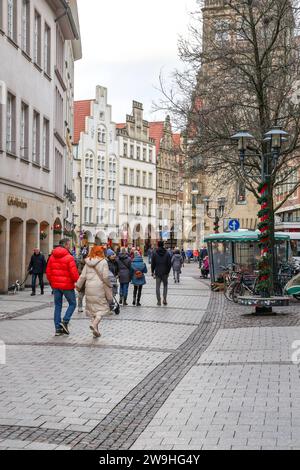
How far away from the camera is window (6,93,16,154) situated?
2764 centimetres

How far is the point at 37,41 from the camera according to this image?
1289 inches

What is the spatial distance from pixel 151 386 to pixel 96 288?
492cm

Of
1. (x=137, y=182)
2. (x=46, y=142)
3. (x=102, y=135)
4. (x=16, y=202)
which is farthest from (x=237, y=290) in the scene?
(x=137, y=182)

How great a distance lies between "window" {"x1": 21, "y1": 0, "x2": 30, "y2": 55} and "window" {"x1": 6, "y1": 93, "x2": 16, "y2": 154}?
8.96ft

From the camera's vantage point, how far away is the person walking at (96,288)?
14.6 m

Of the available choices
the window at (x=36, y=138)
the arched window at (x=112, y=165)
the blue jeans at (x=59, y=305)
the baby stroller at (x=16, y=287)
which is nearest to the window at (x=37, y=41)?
the window at (x=36, y=138)

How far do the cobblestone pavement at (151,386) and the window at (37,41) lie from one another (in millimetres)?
17094

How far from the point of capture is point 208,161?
102 feet

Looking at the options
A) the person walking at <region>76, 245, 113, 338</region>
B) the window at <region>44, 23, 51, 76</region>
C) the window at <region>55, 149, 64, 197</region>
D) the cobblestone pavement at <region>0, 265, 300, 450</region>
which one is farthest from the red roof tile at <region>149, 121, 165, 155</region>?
the person walking at <region>76, 245, 113, 338</region>

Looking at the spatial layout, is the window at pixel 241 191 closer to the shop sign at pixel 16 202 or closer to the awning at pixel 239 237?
the awning at pixel 239 237

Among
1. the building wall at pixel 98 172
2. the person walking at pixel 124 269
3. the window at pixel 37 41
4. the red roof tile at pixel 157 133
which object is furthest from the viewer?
the red roof tile at pixel 157 133
